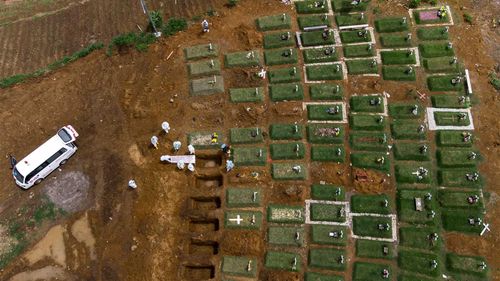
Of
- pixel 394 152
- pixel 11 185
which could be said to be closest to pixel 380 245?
pixel 394 152

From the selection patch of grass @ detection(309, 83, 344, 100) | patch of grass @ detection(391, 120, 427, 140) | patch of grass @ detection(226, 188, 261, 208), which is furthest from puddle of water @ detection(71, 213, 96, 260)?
patch of grass @ detection(391, 120, 427, 140)

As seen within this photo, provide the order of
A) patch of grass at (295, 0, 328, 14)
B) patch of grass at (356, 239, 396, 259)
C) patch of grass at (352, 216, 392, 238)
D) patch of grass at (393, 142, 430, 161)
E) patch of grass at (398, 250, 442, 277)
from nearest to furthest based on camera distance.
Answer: patch of grass at (398, 250, 442, 277), patch of grass at (356, 239, 396, 259), patch of grass at (352, 216, 392, 238), patch of grass at (393, 142, 430, 161), patch of grass at (295, 0, 328, 14)

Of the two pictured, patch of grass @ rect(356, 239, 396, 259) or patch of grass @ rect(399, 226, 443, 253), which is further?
patch of grass @ rect(399, 226, 443, 253)

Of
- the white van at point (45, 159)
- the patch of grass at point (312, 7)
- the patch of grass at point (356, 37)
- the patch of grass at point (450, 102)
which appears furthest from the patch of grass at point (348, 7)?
the white van at point (45, 159)

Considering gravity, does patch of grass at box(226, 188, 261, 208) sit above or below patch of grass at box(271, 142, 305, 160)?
below

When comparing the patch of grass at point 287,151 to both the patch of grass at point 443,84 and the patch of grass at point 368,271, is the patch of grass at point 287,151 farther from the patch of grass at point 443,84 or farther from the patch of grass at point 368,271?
the patch of grass at point 443,84

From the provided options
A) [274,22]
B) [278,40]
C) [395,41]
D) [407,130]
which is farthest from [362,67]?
[274,22]

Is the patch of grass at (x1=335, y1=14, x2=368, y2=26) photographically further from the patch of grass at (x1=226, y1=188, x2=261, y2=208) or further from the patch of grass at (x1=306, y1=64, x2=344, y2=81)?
the patch of grass at (x1=226, y1=188, x2=261, y2=208)

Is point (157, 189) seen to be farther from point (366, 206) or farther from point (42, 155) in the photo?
point (366, 206)
